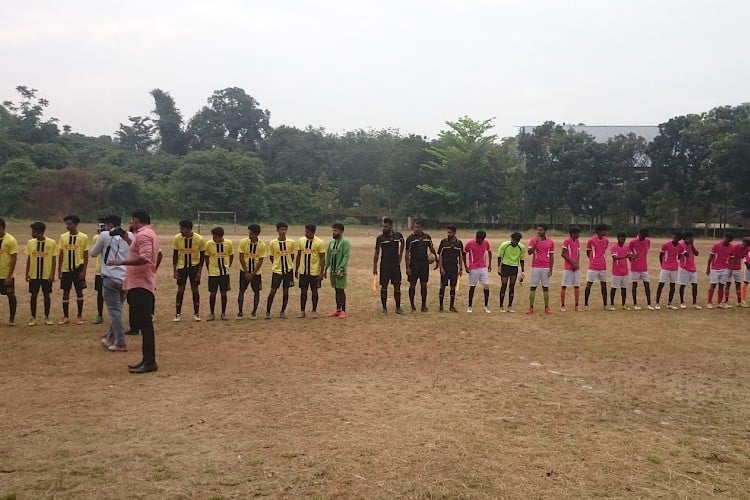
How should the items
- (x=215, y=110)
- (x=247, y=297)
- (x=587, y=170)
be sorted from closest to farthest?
(x=247, y=297) < (x=587, y=170) < (x=215, y=110)

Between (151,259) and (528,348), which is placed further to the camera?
(528,348)

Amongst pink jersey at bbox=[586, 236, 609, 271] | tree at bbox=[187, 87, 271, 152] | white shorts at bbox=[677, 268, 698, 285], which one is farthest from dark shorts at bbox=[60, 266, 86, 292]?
tree at bbox=[187, 87, 271, 152]

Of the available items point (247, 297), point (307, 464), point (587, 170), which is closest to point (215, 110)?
point (587, 170)

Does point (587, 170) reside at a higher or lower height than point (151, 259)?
higher

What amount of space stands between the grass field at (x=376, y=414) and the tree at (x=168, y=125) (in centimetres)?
6806

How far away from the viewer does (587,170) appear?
50531 mm

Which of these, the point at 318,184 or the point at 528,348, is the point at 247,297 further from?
the point at 318,184

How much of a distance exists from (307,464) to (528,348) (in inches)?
209

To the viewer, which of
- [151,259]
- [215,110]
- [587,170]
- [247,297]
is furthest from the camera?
[215,110]

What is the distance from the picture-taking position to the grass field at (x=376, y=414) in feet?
14.1

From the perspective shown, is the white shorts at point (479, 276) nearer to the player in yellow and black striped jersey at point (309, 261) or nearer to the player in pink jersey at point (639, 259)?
the player in yellow and black striped jersey at point (309, 261)

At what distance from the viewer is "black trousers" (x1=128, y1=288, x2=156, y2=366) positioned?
24.0 ft

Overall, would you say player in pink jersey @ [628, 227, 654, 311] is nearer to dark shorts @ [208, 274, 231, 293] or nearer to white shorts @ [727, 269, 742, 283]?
white shorts @ [727, 269, 742, 283]

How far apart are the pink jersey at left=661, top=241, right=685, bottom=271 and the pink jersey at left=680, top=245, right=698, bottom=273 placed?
9cm
